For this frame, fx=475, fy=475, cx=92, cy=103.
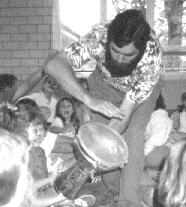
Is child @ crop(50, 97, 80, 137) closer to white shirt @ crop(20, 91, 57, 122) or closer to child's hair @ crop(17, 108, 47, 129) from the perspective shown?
white shirt @ crop(20, 91, 57, 122)

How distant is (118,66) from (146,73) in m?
0.21

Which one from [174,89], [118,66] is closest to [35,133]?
[118,66]

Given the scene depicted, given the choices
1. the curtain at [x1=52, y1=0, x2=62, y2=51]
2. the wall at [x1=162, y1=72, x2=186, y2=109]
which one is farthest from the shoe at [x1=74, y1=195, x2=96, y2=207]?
the wall at [x1=162, y1=72, x2=186, y2=109]

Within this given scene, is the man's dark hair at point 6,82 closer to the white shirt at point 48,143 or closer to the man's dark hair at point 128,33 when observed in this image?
the white shirt at point 48,143

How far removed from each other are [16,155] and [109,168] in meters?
1.05

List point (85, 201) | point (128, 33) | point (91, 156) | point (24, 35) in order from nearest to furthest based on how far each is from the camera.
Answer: point (91, 156) → point (128, 33) → point (85, 201) → point (24, 35)

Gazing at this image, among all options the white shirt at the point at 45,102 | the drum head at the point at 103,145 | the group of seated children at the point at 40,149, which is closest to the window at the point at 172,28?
the white shirt at the point at 45,102

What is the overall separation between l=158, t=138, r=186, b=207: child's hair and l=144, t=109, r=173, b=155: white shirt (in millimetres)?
2478

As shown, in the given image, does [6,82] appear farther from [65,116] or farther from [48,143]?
[48,143]

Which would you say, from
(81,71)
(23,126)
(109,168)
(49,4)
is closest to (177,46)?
(81,71)

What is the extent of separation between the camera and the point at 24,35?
245 inches

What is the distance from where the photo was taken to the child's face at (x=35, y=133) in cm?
376

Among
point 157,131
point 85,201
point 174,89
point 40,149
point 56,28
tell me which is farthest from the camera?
point 174,89

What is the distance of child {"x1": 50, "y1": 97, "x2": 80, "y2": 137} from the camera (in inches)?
202
